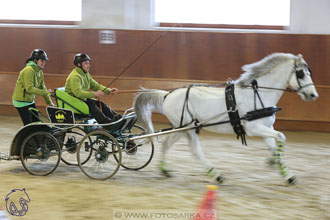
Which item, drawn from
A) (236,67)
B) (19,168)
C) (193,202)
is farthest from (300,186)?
(236,67)

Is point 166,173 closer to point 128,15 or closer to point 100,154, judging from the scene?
point 100,154

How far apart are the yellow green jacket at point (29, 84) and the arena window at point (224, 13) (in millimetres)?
4642

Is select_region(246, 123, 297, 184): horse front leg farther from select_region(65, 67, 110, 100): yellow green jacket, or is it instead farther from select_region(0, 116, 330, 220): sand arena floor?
select_region(65, 67, 110, 100): yellow green jacket

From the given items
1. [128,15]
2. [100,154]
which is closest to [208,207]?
[100,154]

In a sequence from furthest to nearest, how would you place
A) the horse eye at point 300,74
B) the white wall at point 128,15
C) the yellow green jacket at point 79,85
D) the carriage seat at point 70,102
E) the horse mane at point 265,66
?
1. the white wall at point 128,15
2. the carriage seat at point 70,102
3. the yellow green jacket at point 79,85
4. the horse mane at point 265,66
5. the horse eye at point 300,74

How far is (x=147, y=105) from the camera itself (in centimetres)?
670

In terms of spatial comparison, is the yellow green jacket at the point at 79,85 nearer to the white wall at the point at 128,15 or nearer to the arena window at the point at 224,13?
the arena window at the point at 224,13

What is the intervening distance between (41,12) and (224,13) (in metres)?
4.62

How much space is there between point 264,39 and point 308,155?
311 cm

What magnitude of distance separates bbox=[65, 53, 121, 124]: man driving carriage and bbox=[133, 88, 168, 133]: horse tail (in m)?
0.28

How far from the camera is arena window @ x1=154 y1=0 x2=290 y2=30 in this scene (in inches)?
424

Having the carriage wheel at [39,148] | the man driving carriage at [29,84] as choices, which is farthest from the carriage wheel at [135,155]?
the man driving carriage at [29,84]

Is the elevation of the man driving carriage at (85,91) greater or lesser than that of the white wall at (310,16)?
lesser

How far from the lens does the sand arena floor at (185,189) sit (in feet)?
17.2
